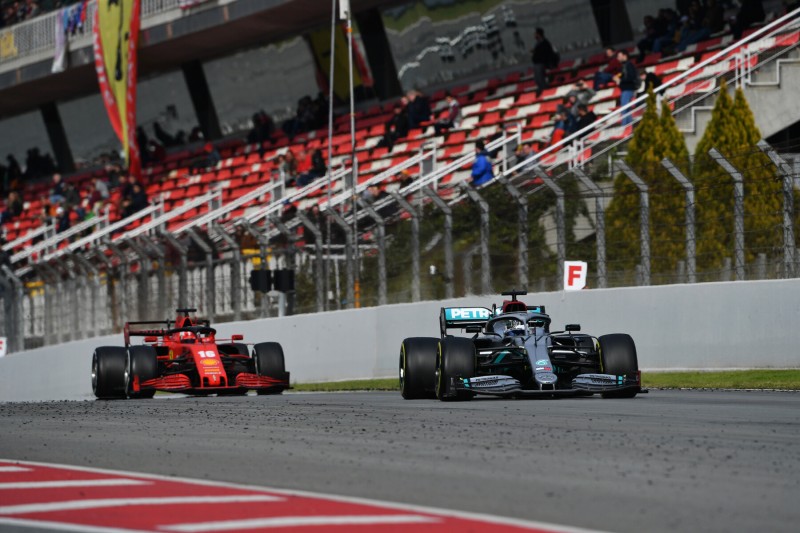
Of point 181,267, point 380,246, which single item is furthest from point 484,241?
point 181,267

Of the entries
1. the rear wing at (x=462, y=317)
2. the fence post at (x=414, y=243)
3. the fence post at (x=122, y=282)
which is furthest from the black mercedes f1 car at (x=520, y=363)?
the fence post at (x=122, y=282)

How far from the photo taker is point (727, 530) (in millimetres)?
6246

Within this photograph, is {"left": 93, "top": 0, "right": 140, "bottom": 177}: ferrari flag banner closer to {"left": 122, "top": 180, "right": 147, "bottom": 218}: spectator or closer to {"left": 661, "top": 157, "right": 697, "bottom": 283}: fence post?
{"left": 122, "top": 180, "right": 147, "bottom": 218}: spectator

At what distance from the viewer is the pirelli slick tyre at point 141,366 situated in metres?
19.1

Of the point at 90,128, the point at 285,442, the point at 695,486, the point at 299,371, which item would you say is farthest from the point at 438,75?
the point at 695,486

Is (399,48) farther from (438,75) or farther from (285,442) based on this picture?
(285,442)

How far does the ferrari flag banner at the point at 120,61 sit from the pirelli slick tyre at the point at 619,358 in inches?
1125

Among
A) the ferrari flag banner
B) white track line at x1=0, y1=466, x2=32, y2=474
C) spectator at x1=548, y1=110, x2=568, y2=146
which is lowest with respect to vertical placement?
white track line at x1=0, y1=466, x2=32, y2=474

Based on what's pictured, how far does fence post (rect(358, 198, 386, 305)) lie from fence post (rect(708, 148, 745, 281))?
6290 mm

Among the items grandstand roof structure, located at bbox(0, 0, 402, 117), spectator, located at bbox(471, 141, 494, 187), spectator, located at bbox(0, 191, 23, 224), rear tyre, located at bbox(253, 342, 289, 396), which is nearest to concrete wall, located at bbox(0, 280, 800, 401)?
spectator, located at bbox(471, 141, 494, 187)

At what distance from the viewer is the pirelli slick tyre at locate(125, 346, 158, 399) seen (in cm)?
1908

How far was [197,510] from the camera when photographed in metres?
7.01

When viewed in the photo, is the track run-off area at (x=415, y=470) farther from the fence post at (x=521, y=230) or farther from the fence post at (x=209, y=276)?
the fence post at (x=209, y=276)

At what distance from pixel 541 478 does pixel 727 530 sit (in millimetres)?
1820
